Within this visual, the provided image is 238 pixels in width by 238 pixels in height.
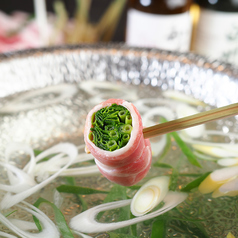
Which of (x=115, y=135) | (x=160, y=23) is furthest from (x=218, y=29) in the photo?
(x=115, y=135)

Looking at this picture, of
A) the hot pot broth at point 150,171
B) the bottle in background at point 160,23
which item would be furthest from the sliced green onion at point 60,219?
the bottle in background at point 160,23

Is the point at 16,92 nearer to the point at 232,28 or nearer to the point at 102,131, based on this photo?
the point at 102,131

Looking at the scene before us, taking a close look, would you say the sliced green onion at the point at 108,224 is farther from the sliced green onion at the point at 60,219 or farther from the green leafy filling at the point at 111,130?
the green leafy filling at the point at 111,130

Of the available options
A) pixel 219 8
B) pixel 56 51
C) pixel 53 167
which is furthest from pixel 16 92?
pixel 219 8

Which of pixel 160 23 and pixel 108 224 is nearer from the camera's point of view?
pixel 108 224

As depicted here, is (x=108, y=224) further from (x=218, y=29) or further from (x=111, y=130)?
(x=218, y=29)

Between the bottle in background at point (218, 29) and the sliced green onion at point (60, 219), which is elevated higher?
the bottle in background at point (218, 29)
